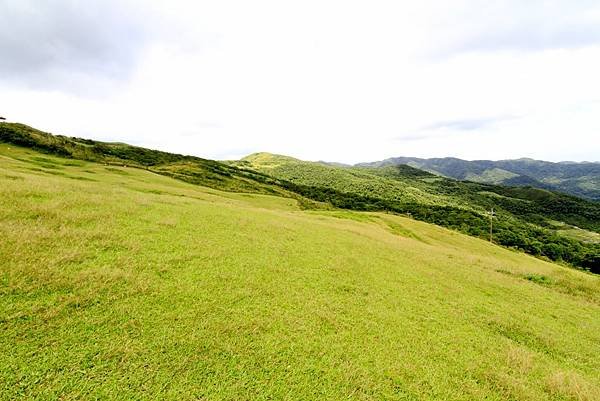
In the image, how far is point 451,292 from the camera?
18328mm

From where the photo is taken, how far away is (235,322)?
1062cm

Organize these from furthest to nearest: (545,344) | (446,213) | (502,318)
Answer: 1. (446,213)
2. (502,318)
3. (545,344)

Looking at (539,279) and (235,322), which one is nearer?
(235,322)

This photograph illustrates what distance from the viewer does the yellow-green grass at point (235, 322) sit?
8117mm

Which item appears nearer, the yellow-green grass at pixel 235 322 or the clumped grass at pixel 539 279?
the yellow-green grass at pixel 235 322

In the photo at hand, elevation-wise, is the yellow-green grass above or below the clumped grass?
above

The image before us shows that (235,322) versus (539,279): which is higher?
(235,322)

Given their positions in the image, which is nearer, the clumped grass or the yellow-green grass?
the yellow-green grass

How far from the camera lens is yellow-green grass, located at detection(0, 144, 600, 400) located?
8.12 metres

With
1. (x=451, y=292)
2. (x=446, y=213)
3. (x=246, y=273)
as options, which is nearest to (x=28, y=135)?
(x=246, y=273)

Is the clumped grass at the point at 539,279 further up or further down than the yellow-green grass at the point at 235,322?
further down

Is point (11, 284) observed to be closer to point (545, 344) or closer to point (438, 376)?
point (438, 376)

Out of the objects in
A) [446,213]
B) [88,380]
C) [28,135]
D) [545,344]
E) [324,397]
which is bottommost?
[446,213]

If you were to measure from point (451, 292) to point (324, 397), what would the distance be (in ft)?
42.7
